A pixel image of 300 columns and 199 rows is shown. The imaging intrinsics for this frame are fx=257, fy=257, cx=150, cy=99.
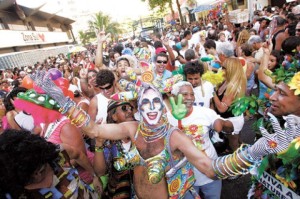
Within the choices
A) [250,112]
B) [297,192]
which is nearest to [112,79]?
[250,112]

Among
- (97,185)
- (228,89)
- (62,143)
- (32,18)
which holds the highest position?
(32,18)

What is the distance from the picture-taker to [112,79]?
3529mm

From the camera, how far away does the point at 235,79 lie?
11.5 feet

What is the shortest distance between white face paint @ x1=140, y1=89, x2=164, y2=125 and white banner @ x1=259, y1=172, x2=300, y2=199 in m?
1.12

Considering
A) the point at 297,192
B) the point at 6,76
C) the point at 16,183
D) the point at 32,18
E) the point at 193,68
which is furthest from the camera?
the point at 32,18

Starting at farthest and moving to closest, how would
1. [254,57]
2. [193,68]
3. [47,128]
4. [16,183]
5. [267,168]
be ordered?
[254,57]
[193,68]
[47,128]
[267,168]
[16,183]

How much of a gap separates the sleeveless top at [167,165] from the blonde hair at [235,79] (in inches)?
63.1

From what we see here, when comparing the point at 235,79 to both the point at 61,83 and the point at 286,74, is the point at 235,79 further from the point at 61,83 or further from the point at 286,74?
the point at 61,83

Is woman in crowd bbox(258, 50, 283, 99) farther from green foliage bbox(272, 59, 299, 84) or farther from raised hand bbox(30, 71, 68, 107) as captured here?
raised hand bbox(30, 71, 68, 107)

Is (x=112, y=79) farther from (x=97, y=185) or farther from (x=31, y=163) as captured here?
(x=31, y=163)

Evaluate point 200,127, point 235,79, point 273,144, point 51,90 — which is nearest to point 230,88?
point 235,79

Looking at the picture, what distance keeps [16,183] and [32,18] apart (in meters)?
31.3

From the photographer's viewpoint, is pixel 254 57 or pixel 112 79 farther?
pixel 254 57

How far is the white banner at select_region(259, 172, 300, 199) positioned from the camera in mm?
2010
